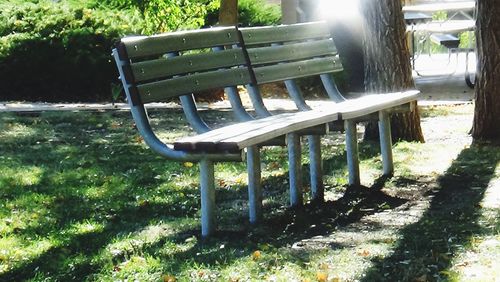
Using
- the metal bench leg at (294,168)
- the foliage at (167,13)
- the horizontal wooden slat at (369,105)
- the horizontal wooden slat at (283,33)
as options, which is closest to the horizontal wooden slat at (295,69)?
the horizontal wooden slat at (283,33)

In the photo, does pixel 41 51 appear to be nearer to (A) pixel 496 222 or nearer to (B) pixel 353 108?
(B) pixel 353 108

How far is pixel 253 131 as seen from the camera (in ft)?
19.1

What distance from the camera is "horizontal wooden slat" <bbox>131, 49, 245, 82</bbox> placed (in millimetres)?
5910

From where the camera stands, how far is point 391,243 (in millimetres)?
5688

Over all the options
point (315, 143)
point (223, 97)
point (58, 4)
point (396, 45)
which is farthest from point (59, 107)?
point (315, 143)

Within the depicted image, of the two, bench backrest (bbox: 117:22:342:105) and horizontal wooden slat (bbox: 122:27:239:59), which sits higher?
horizontal wooden slat (bbox: 122:27:239:59)

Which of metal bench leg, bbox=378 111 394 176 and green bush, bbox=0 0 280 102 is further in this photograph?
→ green bush, bbox=0 0 280 102

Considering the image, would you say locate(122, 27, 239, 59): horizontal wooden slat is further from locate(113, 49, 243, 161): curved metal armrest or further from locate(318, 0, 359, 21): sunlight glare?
locate(318, 0, 359, 21): sunlight glare

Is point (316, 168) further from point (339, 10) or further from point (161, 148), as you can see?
point (339, 10)

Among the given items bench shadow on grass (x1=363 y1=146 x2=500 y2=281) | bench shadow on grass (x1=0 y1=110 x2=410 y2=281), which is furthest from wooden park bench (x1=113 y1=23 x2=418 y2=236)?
bench shadow on grass (x1=363 y1=146 x2=500 y2=281)

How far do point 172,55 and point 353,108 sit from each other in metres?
1.25

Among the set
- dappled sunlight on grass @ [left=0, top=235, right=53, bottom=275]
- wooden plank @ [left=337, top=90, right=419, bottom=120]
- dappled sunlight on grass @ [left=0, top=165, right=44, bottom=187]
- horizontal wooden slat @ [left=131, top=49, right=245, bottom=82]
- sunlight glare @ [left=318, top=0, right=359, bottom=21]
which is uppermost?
horizontal wooden slat @ [left=131, top=49, right=245, bottom=82]

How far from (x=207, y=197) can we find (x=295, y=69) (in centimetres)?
200

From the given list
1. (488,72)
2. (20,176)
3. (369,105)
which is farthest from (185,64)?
(488,72)
